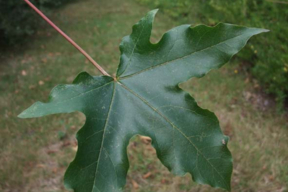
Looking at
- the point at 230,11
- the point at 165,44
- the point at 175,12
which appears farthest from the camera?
the point at 175,12

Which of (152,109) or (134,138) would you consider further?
(134,138)

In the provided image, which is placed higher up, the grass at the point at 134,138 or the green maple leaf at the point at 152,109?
the green maple leaf at the point at 152,109

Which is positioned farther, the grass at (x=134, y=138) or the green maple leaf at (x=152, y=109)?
the grass at (x=134, y=138)

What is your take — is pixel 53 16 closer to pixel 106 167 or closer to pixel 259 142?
pixel 259 142

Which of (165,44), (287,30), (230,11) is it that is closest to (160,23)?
(230,11)

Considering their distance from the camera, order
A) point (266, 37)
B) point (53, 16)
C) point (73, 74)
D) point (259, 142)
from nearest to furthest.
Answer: point (259, 142) < point (266, 37) < point (73, 74) < point (53, 16)
